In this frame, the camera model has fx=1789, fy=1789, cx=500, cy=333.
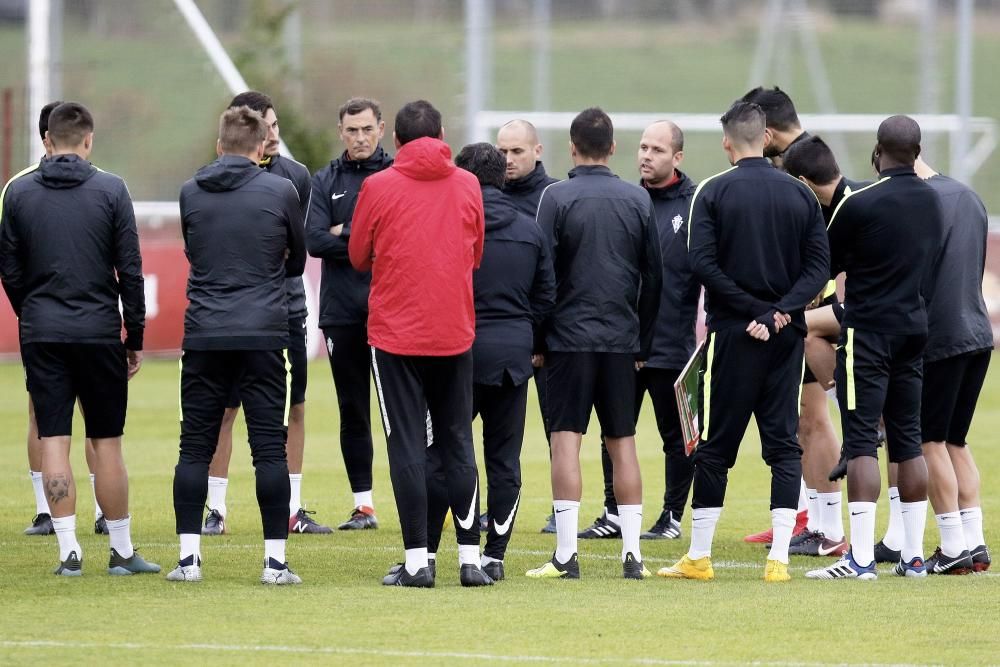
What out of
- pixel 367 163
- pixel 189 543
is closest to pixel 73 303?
pixel 189 543

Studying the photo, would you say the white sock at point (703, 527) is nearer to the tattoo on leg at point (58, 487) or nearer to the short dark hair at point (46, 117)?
the tattoo on leg at point (58, 487)

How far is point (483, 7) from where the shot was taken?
25344mm

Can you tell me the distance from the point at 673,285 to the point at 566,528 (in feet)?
6.80

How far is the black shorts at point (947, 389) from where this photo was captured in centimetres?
889

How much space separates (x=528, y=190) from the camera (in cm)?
988

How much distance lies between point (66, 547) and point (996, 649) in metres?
4.35

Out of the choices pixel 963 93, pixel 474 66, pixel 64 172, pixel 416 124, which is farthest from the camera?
pixel 963 93

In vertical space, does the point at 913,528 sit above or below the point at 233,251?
below

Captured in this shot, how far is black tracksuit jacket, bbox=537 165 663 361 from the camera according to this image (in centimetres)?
860

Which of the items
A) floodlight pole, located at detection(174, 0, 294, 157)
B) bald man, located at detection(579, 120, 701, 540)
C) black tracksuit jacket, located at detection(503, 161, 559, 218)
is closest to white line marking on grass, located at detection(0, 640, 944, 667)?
bald man, located at detection(579, 120, 701, 540)

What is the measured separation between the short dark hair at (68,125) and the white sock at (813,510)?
4348 millimetres

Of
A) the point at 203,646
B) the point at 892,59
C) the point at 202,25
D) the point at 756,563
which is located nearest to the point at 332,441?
the point at 756,563

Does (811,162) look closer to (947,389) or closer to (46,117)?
(947,389)

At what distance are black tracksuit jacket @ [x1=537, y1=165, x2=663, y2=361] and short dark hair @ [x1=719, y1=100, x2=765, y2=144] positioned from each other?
1.81 ft
